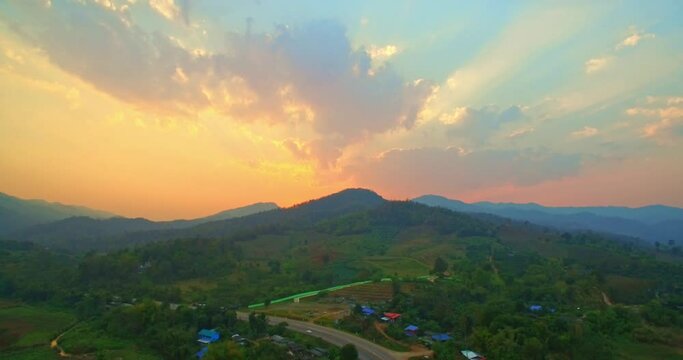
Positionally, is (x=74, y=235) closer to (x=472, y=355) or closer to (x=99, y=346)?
(x=99, y=346)

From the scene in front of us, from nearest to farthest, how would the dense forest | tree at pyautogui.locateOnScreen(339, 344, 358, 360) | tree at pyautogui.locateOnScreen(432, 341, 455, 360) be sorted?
tree at pyautogui.locateOnScreen(339, 344, 358, 360) → tree at pyautogui.locateOnScreen(432, 341, 455, 360) → the dense forest

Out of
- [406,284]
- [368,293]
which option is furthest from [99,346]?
[406,284]

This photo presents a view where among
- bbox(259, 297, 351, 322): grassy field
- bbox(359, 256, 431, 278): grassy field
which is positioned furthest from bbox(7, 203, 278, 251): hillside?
bbox(259, 297, 351, 322): grassy field

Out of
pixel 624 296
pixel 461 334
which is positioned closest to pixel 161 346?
pixel 461 334

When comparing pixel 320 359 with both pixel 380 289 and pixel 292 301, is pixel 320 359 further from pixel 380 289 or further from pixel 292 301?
pixel 380 289

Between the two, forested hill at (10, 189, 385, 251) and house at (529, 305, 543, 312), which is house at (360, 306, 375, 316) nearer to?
house at (529, 305, 543, 312)
